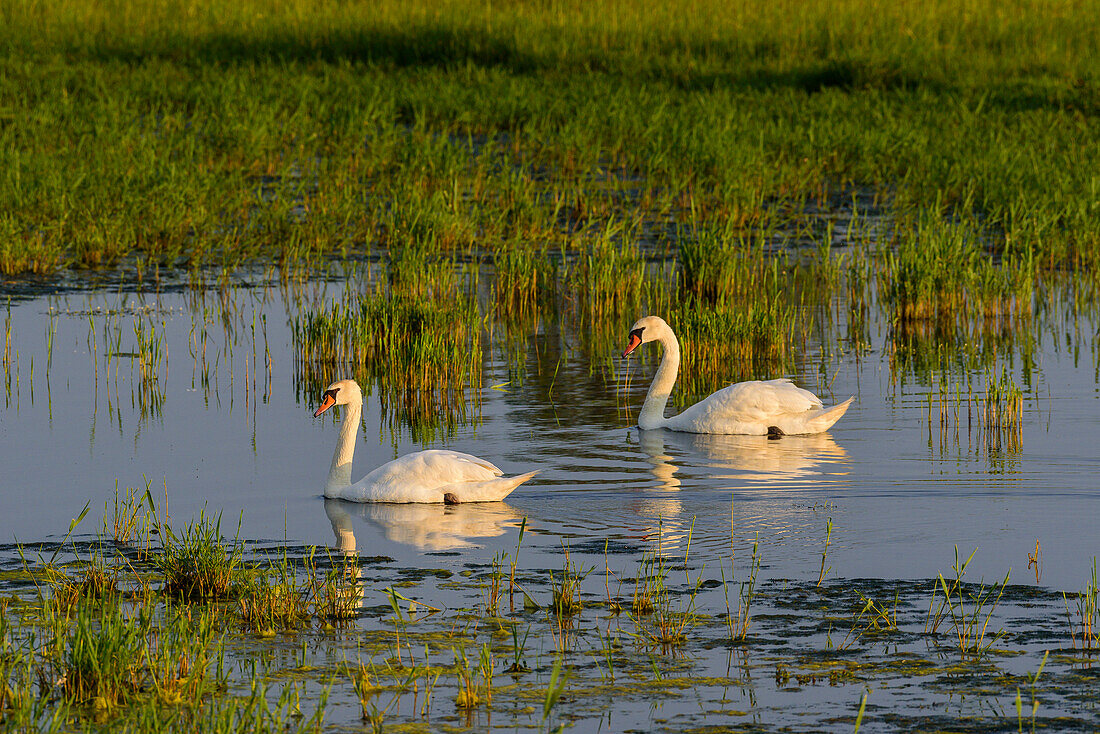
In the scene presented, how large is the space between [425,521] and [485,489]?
0.41 meters

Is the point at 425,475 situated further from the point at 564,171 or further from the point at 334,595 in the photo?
the point at 564,171

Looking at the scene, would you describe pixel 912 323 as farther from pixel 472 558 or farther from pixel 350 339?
pixel 472 558

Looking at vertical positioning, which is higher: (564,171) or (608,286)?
(564,171)

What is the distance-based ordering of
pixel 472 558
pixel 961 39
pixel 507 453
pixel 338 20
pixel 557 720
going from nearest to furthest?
pixel 557 720 → pixel 472 558 → pixel 507 453 → pixel 961 39 → pixel 338 20

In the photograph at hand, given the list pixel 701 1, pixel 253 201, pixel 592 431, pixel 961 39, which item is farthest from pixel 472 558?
pixel 701 1

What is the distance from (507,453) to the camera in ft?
34.3

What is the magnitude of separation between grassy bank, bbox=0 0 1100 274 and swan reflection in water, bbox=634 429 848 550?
535cm

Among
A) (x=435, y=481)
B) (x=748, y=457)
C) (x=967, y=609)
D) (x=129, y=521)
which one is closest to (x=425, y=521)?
(x=435, y=481)

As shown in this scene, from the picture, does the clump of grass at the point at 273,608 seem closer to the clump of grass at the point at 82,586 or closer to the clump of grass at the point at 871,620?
the clump of grass at the point at 82,586

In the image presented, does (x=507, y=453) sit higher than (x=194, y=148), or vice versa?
(x=194, y=148)

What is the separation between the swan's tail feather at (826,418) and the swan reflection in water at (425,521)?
9.00 ft

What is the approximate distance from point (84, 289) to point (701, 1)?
46.9 feet

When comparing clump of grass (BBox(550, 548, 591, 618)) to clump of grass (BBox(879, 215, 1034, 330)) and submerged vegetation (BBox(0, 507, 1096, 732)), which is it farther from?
clump of grass (BBox(879, 215, 1034, 330))

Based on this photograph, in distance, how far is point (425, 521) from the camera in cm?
895
